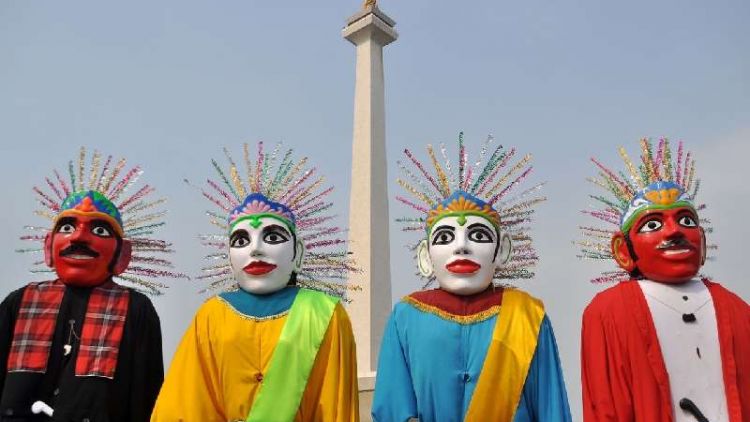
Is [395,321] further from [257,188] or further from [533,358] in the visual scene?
[257,188]

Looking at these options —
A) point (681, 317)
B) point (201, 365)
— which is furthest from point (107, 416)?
point (681, 317)

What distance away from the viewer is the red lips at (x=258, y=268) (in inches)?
152

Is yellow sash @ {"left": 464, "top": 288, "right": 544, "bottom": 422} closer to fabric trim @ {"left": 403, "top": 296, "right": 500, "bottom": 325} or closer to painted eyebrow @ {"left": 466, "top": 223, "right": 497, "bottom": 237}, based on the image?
fabric trim @ {"left": 403, "top": 296, "right": 500, "bottom": 325}

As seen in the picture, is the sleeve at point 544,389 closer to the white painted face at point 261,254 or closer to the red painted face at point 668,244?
the red painted face at point 668,244

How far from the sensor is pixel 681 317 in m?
3.69

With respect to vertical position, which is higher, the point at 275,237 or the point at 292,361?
the point at 275,237

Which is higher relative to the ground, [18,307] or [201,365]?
[18,307]

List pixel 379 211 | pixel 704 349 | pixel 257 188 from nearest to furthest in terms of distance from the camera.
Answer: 1. pixel 704 349
2. pixel 257 188
3. pixel 379 211

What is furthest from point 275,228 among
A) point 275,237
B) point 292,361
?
point 292,361

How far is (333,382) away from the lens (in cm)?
365

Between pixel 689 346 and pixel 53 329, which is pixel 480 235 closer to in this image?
pixel 689 346

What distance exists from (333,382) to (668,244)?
6.52 ft

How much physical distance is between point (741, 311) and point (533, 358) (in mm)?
1199

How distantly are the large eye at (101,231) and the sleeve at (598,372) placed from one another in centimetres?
284
